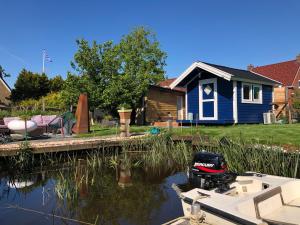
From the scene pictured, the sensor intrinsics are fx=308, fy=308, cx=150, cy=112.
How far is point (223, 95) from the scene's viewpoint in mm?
16234

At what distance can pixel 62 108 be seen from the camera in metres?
24.1

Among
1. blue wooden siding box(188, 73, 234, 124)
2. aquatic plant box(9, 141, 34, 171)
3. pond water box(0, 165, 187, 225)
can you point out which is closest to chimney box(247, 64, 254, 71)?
blue wooden siding box(188, 73, 234, 124)

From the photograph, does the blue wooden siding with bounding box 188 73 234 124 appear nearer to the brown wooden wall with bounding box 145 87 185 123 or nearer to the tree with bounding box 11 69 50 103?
the brown wooden wall with bounding box 145 87 185 123

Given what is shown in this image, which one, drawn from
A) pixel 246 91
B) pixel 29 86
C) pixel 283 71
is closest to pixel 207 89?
pixel 246 91

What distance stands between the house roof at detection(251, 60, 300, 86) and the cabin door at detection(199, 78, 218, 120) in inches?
721

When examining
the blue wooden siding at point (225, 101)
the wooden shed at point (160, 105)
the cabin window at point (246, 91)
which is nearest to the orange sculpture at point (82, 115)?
the blue wooden siding at point (225, 101)

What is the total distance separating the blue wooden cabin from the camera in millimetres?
15906

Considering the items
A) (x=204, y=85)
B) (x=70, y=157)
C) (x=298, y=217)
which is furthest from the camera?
(x=204, y=85)

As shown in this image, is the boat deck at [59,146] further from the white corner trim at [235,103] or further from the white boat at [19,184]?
the white corner trim at [235,103]

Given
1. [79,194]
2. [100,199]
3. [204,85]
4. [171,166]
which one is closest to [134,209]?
[100,199]

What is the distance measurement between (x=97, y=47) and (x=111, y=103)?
4.47m

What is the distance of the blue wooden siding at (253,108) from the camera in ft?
52.9

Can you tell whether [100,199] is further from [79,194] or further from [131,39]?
[131,39]

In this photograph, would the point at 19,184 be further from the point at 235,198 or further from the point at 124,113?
the point at 235,198
